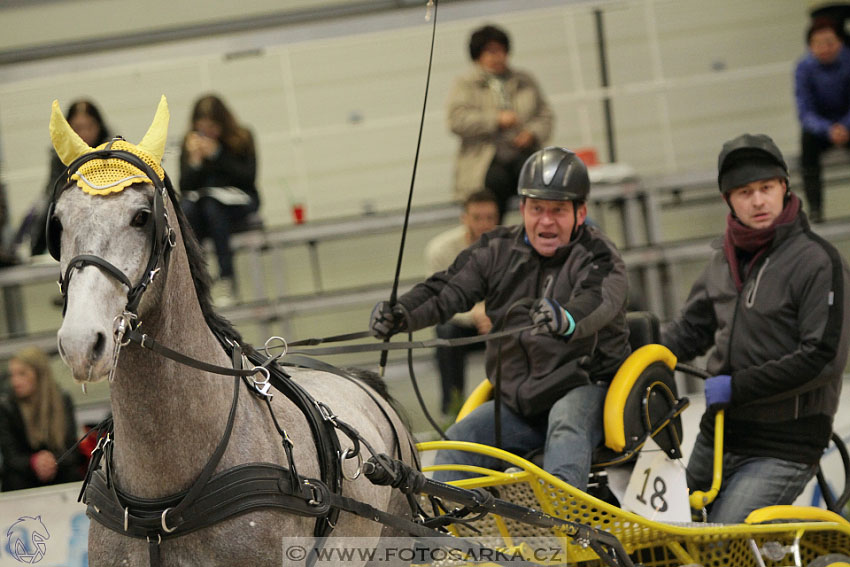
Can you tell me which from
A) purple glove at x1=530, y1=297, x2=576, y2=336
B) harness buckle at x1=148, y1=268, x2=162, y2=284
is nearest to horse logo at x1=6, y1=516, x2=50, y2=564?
harness buckle at x1=148, y1=268, x2=162, y2=284

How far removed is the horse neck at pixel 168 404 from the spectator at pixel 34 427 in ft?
9.22

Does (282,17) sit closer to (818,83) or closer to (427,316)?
(818,83)

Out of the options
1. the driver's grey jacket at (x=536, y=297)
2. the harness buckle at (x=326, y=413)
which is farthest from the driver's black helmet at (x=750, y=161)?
the harness buckle at (x=326, y=413)

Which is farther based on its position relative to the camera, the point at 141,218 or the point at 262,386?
the point at 262,386

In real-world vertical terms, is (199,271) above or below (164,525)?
above

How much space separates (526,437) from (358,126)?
4.71 meters

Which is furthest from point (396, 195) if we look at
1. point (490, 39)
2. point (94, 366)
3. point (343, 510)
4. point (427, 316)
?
point (94, 366)

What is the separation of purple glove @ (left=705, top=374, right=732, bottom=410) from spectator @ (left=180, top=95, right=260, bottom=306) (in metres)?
3.87

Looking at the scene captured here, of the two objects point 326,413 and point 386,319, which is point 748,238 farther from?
point 326,413

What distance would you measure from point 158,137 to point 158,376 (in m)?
0.57

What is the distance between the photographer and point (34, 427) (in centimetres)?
543

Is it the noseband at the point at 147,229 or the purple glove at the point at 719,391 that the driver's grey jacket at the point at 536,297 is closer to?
the purple glove at the point at 719,391

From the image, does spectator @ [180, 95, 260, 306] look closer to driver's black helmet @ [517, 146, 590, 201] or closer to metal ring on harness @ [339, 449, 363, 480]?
driver's black helmet @ [517, 146, 590, 201]

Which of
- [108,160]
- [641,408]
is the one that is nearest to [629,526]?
[641,408]
